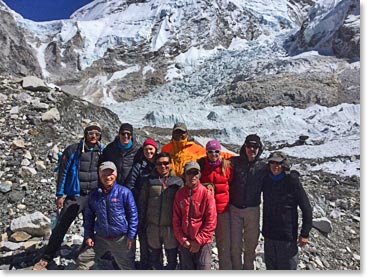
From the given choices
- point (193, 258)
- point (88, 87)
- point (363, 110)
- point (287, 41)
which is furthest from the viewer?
point (88, 87)

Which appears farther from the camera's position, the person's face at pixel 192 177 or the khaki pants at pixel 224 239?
the khaki pants at pixel 224 239

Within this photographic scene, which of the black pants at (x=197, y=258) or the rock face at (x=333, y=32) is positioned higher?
the rock face at (x=333, y=32)

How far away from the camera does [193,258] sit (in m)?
2.91

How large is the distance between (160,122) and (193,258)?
873 inches

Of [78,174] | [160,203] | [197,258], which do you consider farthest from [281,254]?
[78,174]

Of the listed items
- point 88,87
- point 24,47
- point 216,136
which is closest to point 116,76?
point 88,87

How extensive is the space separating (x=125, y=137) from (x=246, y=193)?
1015mm

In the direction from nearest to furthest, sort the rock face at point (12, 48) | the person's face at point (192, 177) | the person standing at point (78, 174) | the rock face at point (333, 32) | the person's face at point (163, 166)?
the person's face at point (192, 177) → the person's face at point (163, 166) → the person standing at point (78, 174) → the rock face at point (333, 32) → the rock face at point (12, 48)

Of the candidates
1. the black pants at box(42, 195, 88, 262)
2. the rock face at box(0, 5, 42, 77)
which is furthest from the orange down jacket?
the rock face at box(0, 5, 42, 77)

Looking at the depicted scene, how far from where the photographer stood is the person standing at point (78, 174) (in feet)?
10.5

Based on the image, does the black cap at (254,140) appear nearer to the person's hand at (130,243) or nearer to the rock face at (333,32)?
the person's hand at (130,243)

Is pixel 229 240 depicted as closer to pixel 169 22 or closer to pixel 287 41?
pixel 287 41

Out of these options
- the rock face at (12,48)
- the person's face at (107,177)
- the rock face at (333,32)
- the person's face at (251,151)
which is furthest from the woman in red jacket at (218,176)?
the rock face at (12,48)

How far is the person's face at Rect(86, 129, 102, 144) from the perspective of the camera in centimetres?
322
